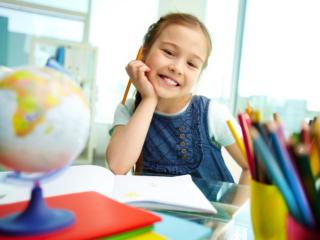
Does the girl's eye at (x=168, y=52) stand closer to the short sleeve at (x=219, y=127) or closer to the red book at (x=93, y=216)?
the short sleeve at (x=219, y=127)

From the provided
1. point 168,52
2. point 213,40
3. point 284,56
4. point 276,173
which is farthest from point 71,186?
point 213,40

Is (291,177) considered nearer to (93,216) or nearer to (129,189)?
(93,216)

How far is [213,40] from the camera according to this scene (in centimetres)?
273

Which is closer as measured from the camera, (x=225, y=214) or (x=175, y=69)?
(x=225, y=214)

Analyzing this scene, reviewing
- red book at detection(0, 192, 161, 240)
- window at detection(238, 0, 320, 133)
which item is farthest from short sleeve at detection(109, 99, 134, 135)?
window at detection(238, 0, 320, 133)

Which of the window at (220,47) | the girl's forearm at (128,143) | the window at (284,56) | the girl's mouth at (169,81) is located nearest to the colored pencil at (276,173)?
the girl's forearm at (128,143)

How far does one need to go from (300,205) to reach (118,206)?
0.20 m

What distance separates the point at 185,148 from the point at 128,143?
23cm

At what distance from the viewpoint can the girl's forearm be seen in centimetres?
73

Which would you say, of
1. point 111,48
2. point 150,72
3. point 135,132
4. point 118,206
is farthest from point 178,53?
point 111,48

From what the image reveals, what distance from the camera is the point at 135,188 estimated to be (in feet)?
1.75

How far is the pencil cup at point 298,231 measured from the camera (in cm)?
22

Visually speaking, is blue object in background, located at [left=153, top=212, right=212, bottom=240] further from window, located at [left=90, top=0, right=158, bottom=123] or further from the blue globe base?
window, located at [left=90, top=0, right=158, bottom=123]

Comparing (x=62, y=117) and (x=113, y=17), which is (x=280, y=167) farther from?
(x=113, y=17)
